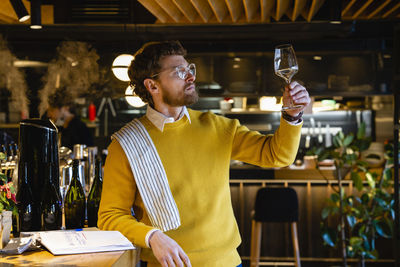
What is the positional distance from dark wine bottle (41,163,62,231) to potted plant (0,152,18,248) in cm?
15

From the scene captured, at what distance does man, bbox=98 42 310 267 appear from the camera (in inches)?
73.0

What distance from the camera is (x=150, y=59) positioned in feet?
6.71

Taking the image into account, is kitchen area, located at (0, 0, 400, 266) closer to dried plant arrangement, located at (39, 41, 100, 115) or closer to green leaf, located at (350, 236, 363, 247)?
dried plant arrangement, located at (39, 41, 100, 115)

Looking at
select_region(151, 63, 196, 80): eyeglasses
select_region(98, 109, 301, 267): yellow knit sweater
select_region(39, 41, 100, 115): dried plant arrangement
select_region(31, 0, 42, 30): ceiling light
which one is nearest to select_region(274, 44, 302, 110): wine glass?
select_region(98, 109, 301, 267): yellow knit sweater

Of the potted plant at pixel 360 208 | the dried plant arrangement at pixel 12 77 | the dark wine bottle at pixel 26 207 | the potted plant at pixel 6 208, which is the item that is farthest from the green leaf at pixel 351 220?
the dried plant arrangement at pixel 12 77

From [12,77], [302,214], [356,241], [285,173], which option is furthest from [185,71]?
[12,77]

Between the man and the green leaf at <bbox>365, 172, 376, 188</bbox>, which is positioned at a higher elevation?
the man

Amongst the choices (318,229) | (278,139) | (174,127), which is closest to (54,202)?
(174,127)

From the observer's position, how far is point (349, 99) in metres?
7.59

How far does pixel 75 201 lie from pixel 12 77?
5124 millimetres

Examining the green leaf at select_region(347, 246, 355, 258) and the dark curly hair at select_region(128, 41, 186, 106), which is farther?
the green leaf at select_region(347, 246, 355, 258)

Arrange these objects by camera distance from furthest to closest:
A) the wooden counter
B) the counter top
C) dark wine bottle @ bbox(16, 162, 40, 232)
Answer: the counter top → dark wine bottle @ bbox(16, 162, 40, 232) → the wooden counter

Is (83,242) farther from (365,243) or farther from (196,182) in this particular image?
(365,243)

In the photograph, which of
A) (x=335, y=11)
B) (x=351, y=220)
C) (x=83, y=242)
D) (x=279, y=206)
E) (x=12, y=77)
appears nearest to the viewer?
(x=83, y=242)
